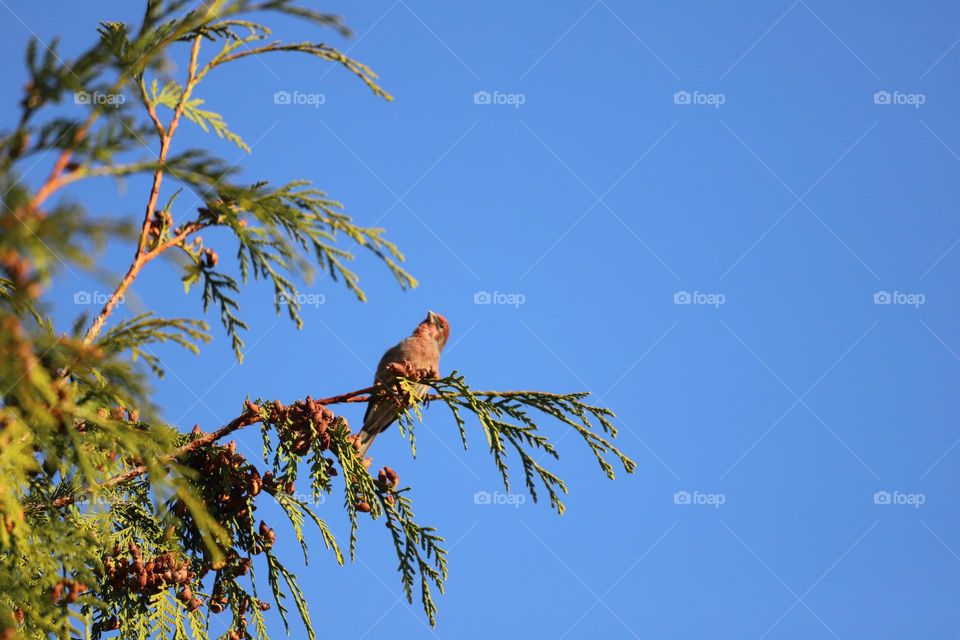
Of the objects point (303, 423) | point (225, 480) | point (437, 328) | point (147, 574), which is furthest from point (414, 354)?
point (147, 574)

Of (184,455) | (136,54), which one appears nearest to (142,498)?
(184,455)

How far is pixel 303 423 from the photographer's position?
369cm

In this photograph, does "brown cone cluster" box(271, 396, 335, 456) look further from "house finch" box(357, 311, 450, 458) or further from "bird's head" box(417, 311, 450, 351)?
"bird's head" box(417, 311, 450, 351)

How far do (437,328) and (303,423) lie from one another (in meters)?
3.43

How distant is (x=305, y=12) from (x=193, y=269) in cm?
92

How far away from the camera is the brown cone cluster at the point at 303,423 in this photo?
366 centimetres

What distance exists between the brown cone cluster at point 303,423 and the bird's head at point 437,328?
3.23m

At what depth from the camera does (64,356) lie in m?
2.51

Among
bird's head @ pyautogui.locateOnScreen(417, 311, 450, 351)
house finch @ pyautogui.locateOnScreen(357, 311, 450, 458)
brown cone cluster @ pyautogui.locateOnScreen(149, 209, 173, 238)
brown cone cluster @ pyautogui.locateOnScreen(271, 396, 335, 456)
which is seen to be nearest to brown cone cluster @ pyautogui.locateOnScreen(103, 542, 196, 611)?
brown cone cluster @ pyautogui.locateOnScreen(271, 396, 335, 456)

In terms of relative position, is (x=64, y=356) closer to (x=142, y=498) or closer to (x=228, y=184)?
(x=228, y=184)

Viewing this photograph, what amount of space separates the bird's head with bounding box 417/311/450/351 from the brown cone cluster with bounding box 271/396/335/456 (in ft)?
10.6

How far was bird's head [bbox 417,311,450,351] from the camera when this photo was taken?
695 centimetres
